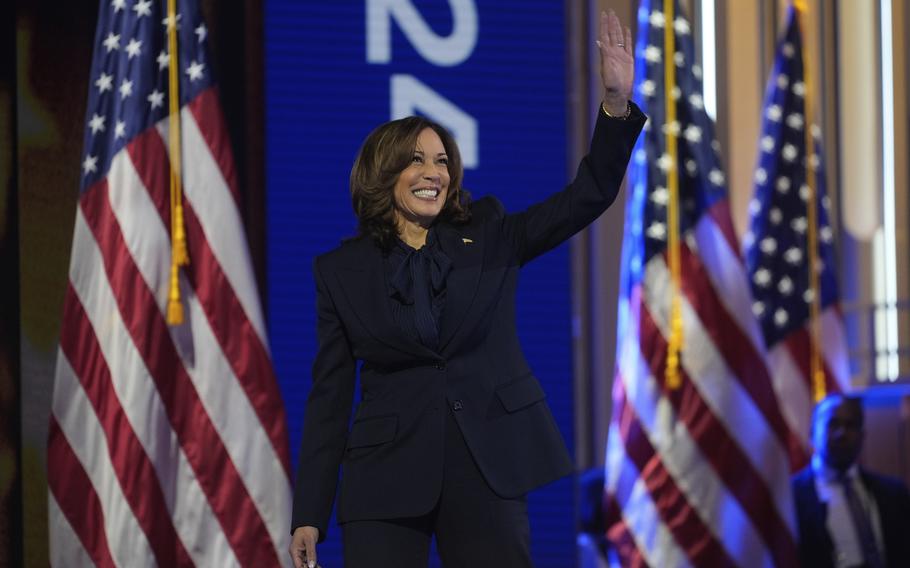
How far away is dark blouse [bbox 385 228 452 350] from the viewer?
89.6 inches

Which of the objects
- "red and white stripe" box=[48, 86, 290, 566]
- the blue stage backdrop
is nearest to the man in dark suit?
the blue stage backdrop

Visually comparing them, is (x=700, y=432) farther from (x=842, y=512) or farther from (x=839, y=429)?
(x=842, y=512)

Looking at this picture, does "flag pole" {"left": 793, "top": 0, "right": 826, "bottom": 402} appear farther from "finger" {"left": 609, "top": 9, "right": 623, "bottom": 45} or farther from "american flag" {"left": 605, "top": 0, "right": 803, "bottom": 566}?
"finger" {"left": 609, "top": 9, "right": 623, "bottom": 45}

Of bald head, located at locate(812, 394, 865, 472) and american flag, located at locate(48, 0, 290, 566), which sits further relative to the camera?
bald head, located at locate(812, 394, 865, 472)

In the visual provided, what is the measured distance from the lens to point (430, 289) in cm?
231

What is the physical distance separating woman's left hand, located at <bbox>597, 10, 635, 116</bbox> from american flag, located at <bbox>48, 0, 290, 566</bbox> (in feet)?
6.38

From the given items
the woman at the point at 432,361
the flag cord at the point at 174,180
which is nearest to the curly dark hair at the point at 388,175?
the woman at the point at 432,361

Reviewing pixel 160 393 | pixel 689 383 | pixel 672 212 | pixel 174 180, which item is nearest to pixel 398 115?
pixel 174 180

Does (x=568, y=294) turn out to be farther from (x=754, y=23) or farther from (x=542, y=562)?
(x=754, y=23)

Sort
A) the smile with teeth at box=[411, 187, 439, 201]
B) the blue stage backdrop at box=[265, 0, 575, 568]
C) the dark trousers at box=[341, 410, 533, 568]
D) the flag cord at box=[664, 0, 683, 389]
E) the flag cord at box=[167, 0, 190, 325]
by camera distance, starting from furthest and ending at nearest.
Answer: the flag cord at box=[664, 0, 683, 389] < the blue stage backdrop at box=[265, 0, 575, 568] < the flag cord at box=[167, 0, 190, 325] < the smile with teeth at box=[411, 187, 439, 201] < the dark trousers at box=[341, 410, 533, 568]

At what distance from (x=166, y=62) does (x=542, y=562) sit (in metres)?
1.90

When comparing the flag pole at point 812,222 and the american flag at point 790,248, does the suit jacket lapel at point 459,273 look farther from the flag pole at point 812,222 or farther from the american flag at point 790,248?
the flag pole at point 812,222

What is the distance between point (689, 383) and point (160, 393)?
67.8 inches

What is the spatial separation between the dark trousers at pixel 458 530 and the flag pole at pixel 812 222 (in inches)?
135
